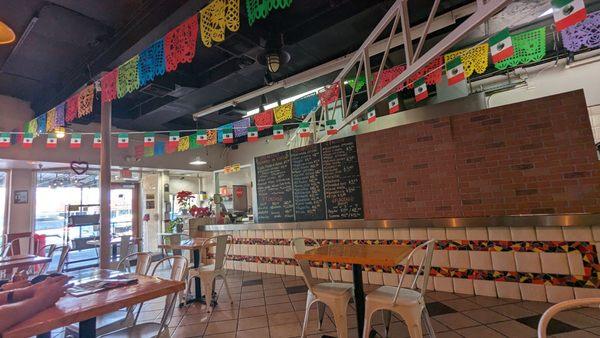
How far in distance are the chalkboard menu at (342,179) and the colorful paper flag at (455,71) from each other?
1528 mm

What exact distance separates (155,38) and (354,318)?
150 inches

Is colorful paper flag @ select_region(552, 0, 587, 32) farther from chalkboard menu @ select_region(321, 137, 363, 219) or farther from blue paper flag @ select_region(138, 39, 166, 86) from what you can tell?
blue paper flag @ select_region(138, 39, 166, 86)

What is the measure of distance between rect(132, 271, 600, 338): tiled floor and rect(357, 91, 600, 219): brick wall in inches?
37.9

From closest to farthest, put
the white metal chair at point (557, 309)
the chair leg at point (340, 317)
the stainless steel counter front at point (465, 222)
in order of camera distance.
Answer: the white metal chair at point (557, 309)
the chair leg at point (340, 317)
the stainless steel counter front at point (465, 222)

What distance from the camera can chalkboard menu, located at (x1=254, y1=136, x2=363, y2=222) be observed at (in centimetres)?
429

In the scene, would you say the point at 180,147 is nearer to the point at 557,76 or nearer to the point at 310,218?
the point at 310,218

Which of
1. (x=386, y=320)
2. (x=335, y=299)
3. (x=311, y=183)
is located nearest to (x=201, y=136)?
(x=311, y=183)

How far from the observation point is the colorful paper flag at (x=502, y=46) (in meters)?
2.53

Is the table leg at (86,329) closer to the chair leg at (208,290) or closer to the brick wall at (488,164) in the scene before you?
the chair leg at (208,290)

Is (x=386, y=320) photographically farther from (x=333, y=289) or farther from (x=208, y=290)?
(x=208, y=290)

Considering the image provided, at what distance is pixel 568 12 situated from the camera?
5.66 ft

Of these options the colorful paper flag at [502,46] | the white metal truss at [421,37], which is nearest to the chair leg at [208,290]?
the white metal truss at [421,37]

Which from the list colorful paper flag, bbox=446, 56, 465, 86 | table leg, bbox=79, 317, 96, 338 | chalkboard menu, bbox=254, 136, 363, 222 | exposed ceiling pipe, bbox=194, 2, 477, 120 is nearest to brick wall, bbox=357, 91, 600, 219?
chalkboard menu, bbox=254, 136, 363, 222

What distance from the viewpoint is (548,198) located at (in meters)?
3.05
